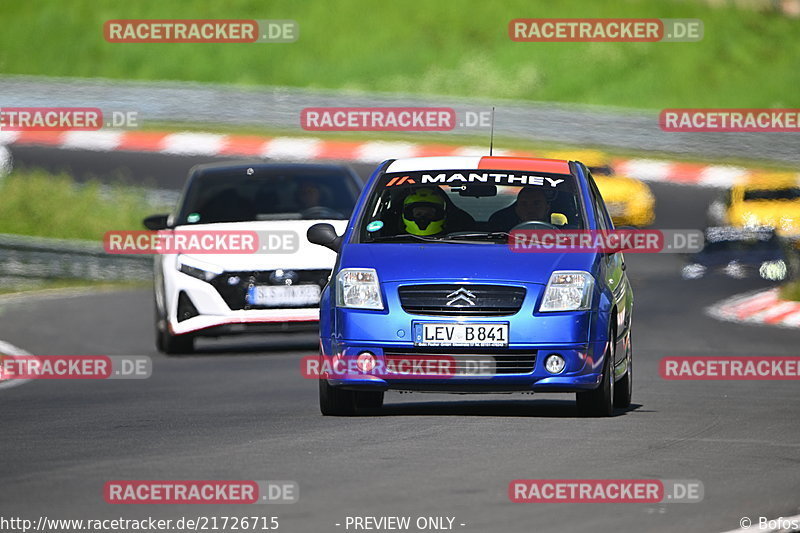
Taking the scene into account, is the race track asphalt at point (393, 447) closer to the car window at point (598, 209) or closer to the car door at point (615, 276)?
the car door at point (615, 276)

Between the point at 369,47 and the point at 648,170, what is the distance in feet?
31.2

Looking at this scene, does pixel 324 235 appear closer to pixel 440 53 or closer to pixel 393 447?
pixel 393 447

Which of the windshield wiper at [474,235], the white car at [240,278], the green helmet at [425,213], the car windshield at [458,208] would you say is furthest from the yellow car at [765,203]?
the windshield wiper at [474,235]

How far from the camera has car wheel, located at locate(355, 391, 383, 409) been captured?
11367 millimetres

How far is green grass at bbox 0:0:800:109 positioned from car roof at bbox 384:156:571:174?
1039 inches

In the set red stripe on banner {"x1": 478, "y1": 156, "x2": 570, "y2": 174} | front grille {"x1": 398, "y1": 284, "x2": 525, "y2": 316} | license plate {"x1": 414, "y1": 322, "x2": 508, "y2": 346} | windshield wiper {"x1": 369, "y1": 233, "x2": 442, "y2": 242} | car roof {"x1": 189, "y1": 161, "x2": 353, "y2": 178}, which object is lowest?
license plate {"x1": 414, "y1": 322, "x2": 508, "y2": 346}

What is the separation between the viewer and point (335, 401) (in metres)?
11.0

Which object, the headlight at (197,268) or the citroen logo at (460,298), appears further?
the headlight at (197,268)

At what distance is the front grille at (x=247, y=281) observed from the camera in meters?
15.5

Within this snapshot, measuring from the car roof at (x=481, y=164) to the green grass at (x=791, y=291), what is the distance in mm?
10287

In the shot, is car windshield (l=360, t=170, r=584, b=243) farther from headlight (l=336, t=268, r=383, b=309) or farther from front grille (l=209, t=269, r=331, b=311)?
front grille (l=209, t=269, r=331, b=311)

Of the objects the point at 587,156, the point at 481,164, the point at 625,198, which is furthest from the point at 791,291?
the point at 481,164

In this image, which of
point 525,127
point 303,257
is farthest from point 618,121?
point 303,257

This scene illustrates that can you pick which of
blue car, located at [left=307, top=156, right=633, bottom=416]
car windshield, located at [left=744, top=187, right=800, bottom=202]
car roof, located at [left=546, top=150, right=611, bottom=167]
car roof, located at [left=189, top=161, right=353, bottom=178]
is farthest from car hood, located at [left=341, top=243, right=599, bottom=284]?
car roof, located at [left=546, top=150, right=611, bottom=167]
